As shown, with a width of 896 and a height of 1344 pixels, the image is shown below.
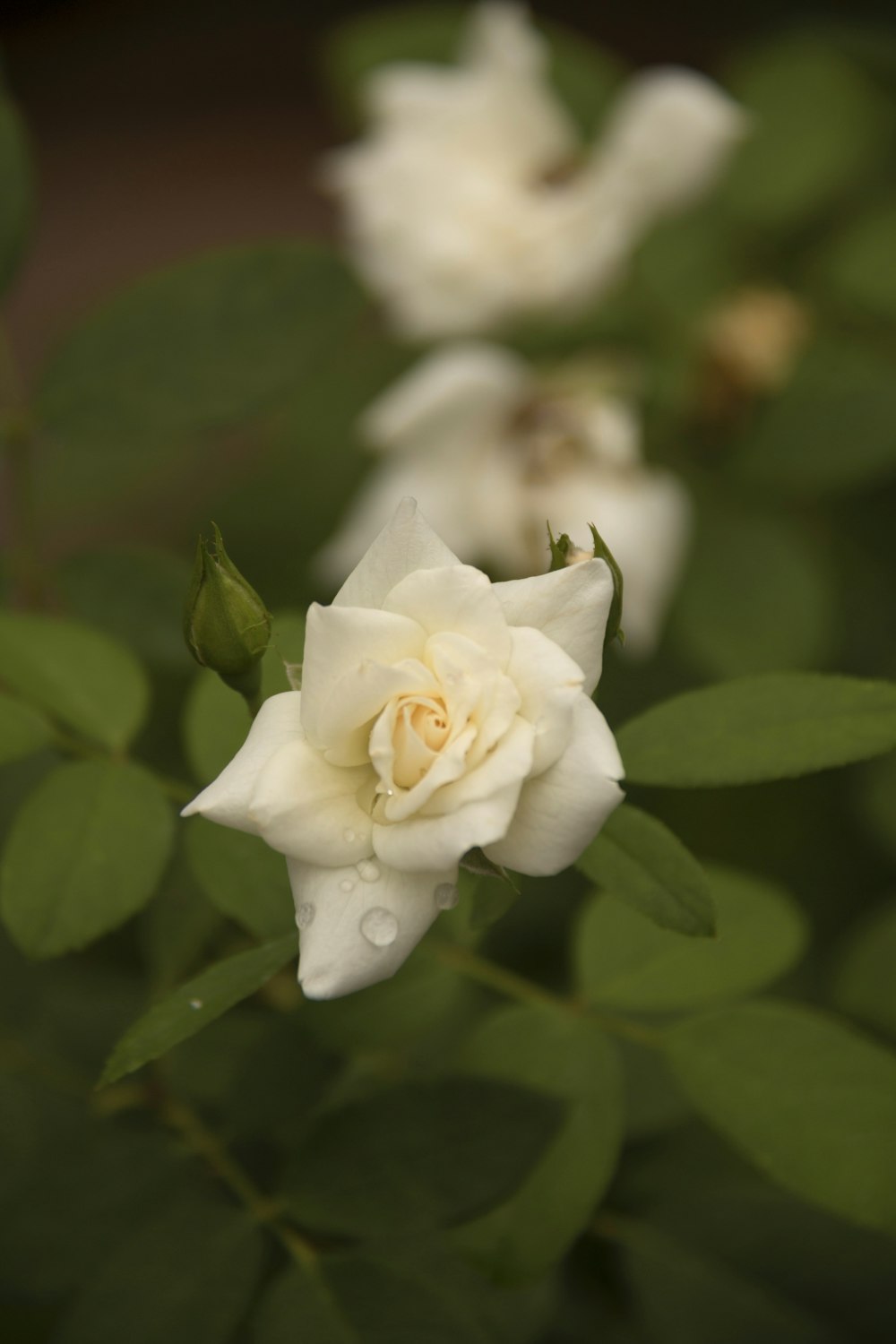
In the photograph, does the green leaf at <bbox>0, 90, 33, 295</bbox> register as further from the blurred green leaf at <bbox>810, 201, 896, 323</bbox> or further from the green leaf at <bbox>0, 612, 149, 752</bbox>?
the blurred green leaf at <bbox>810, 201, 896, 323</bbox>

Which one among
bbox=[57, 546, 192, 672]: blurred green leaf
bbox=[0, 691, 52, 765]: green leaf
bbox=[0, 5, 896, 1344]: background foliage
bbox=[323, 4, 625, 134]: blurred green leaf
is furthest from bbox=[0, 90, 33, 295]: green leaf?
bbox=[323, 4, 625, 134]: blurred green leaf

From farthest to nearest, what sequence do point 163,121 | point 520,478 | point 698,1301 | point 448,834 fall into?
point 163,121
point 520,478
point 698,1301
point 448,834

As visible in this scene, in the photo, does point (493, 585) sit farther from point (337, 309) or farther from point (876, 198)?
point (876, 198)

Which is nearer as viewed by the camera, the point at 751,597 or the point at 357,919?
the point at 357,919

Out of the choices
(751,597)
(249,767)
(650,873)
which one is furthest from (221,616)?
(751,597)

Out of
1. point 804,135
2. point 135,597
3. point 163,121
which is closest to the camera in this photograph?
point 135,597

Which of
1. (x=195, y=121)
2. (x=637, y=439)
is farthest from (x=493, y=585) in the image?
(x=195, y=121)

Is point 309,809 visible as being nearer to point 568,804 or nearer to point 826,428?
point 568,804
